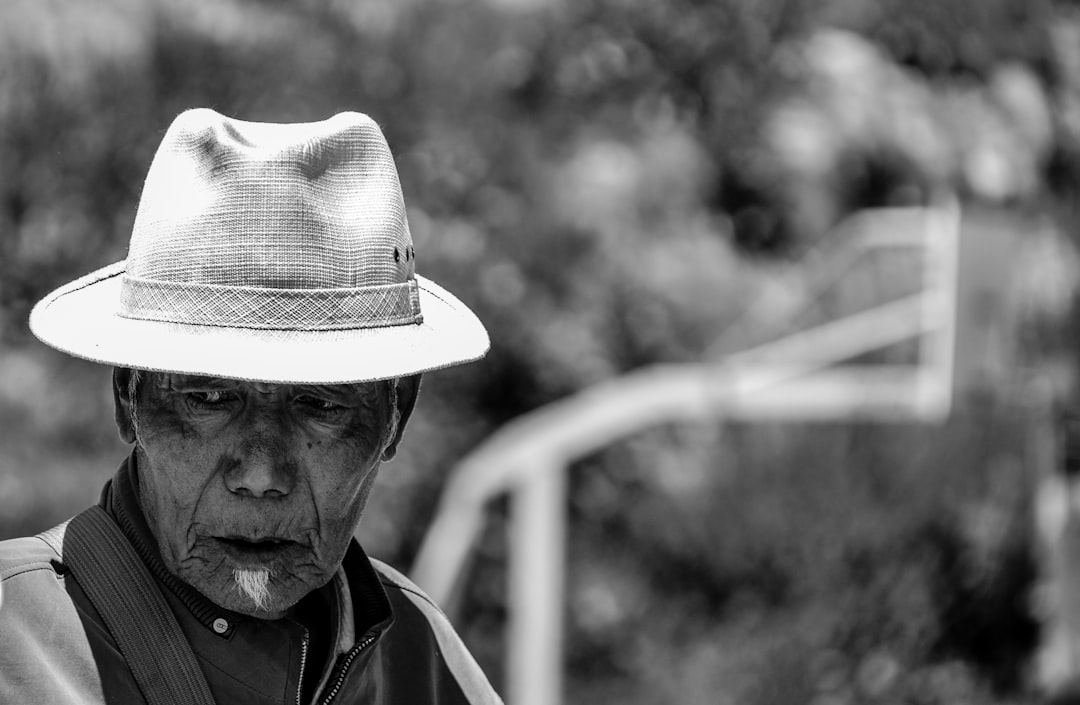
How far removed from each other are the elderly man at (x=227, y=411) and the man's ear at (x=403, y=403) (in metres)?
0.10

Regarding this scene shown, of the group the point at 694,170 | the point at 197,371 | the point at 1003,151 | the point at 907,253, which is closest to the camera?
the point at 197,371

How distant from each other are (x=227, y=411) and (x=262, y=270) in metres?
0.16

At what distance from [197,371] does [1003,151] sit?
8.39 metres

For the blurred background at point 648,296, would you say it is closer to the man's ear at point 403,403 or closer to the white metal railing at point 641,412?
the white metal railing at point 641,412

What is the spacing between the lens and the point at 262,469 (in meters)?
1.71

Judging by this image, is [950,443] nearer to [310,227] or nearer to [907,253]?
[907,253]

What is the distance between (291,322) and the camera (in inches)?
66.8

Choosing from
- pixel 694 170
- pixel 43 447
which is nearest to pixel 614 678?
pixel 43 447

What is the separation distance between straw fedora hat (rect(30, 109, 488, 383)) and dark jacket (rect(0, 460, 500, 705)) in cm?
23

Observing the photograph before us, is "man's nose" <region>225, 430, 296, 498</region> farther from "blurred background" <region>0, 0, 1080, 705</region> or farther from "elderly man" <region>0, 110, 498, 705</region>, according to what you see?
"blurred background" <region>0, 0, 1080, 705</region>

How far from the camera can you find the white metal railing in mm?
5453

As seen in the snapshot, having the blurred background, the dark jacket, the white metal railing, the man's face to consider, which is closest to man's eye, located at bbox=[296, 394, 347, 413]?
the man's face

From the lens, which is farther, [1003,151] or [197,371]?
[1003,151]

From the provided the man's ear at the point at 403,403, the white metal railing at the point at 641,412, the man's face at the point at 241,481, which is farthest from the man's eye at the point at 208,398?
the white metal railing at the point at 641,412
